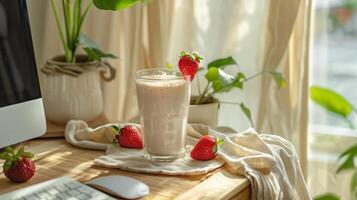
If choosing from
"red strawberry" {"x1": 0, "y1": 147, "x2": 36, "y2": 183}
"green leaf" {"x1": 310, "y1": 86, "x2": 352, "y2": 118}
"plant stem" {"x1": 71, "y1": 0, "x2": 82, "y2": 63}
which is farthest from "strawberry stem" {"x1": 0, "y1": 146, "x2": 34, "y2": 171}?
"green leaf" {"x1": 310, "y1": 86, "x2": 352, "y2": 118}

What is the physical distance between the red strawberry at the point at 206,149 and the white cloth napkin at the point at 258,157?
Result: 0.02m

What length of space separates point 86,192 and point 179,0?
0.84m

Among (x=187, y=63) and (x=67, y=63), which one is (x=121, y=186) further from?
(x=67, y=63)

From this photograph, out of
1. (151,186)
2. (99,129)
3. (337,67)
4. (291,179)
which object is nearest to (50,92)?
(99,129)

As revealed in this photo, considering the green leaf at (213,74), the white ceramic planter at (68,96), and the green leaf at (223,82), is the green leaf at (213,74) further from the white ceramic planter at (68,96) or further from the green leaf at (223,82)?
the white ceramic planter at (68,96)

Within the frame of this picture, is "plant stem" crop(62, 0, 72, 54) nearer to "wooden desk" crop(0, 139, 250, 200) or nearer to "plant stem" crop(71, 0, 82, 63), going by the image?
"plant stem" crop(71, 0, 82, 63)

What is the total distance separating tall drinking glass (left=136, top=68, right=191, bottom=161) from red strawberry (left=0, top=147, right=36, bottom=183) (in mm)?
247

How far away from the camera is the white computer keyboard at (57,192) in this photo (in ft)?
3.38

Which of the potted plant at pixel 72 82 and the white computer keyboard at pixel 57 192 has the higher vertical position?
the potted plant at pixel 72 82

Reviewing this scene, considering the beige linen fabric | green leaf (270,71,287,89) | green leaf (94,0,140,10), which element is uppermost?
green leaf (94,0,140,10)

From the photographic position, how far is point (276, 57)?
160 centimetres

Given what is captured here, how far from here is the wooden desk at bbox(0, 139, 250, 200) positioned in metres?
1.08

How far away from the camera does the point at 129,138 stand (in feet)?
4.30

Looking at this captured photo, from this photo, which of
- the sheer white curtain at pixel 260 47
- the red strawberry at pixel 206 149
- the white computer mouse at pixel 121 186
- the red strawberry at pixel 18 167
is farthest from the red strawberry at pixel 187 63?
the sheer white curtain at pixel 260 47
